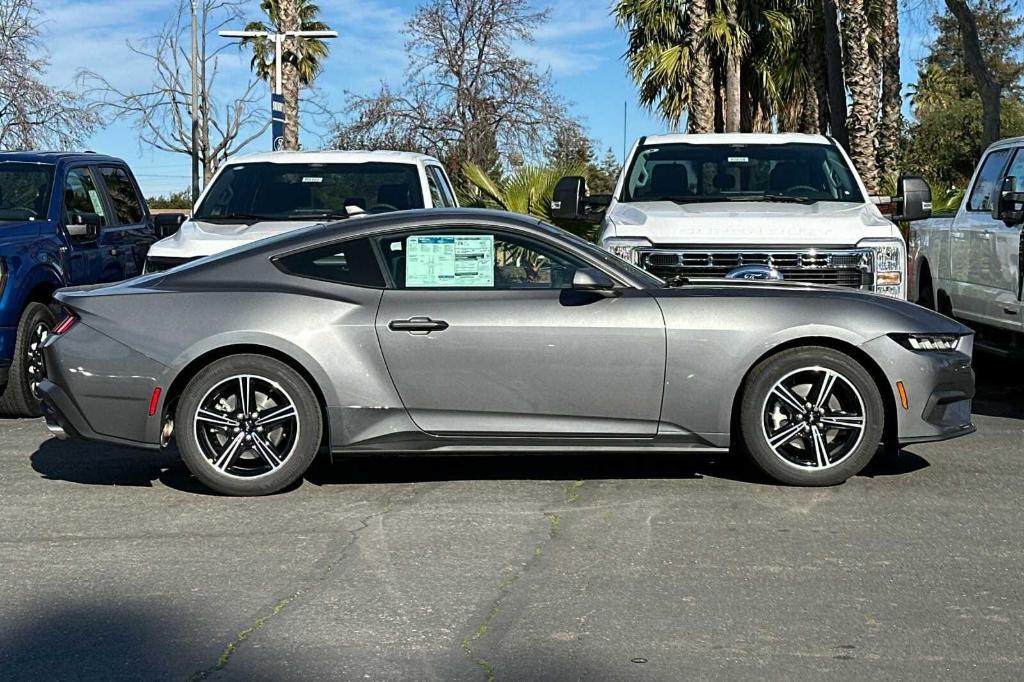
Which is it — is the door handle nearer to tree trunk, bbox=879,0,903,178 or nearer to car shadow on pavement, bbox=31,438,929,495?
car shadow on pavement, bbox=31,438,929,495

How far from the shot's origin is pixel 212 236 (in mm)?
10414

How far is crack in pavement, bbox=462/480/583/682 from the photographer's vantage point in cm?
445

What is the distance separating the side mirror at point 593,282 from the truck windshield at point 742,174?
13.2 feet

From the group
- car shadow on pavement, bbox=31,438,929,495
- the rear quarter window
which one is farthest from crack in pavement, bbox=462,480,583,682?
the rear quarter window

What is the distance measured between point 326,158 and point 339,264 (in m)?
4.70

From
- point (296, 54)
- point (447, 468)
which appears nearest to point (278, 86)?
point (296, 54)

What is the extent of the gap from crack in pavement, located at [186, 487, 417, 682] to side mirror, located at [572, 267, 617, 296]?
145 centimetres

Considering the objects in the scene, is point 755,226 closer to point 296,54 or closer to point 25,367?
point 25,367

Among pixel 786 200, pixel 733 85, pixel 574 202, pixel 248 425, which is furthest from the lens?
pixel 733 85

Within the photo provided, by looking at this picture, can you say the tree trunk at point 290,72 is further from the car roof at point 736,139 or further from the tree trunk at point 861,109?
the car roof at point 736,139

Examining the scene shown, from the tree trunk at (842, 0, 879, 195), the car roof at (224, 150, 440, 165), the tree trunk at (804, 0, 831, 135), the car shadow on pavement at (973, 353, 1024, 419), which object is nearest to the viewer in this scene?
the car shadow on pavement at (973, 353, 1024, 419)

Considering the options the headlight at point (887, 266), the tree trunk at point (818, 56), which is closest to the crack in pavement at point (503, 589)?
the headlight at point (887, 266)

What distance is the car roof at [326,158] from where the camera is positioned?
1158 cm

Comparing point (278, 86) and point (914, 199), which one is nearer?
point (914, 199)
